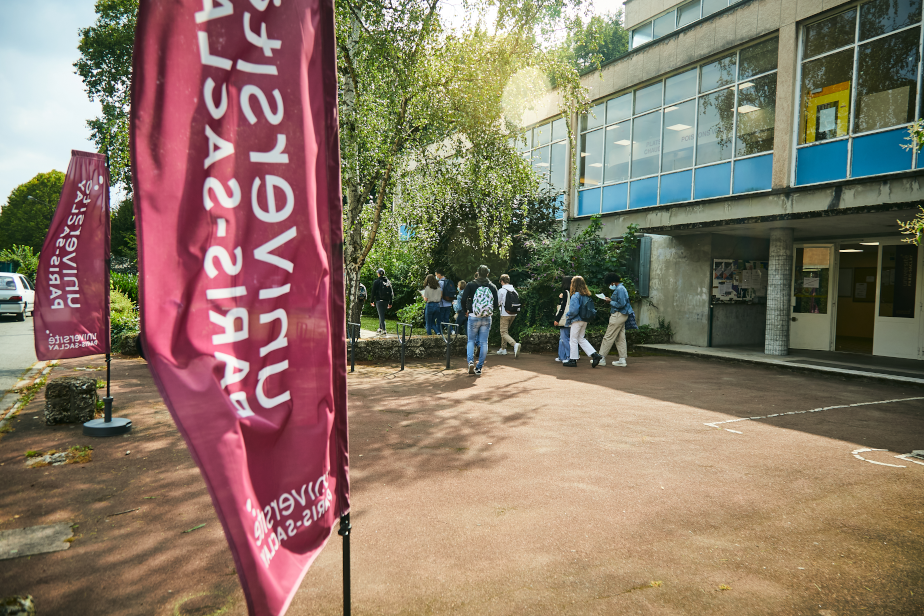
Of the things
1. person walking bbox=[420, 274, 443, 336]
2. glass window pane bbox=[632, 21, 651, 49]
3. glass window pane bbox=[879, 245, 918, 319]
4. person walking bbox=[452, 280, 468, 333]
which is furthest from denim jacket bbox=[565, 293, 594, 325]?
glass window pane bbox=[632, 21, 651, 49]

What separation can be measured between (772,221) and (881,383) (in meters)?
4.11

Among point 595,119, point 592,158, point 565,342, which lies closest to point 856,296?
point 592,158

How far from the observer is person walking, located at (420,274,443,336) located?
14414 mm

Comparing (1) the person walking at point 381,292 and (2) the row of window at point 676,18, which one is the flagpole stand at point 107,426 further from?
(2) the row of window at point 676,18

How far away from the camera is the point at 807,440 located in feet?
20.1

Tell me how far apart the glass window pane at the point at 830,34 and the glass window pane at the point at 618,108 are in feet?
16.5

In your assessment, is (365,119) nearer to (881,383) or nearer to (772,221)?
(772,221)

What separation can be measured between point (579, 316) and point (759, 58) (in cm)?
795

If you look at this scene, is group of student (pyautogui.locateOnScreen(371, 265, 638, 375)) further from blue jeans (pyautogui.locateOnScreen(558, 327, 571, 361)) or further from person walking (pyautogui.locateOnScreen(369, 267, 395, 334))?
person walking (pyautogui.locateOnScreen(369, 267, 395, 334))

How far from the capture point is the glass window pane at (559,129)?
19.1 meters

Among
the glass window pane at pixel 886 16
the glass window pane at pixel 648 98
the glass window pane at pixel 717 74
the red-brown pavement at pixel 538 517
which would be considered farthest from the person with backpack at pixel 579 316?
the glass window pane at pixel 886 16

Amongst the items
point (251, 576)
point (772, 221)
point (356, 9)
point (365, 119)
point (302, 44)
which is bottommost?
point (251, 576)

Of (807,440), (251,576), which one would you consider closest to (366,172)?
(807,440)

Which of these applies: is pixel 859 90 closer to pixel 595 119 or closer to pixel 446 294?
pixel 595 119
